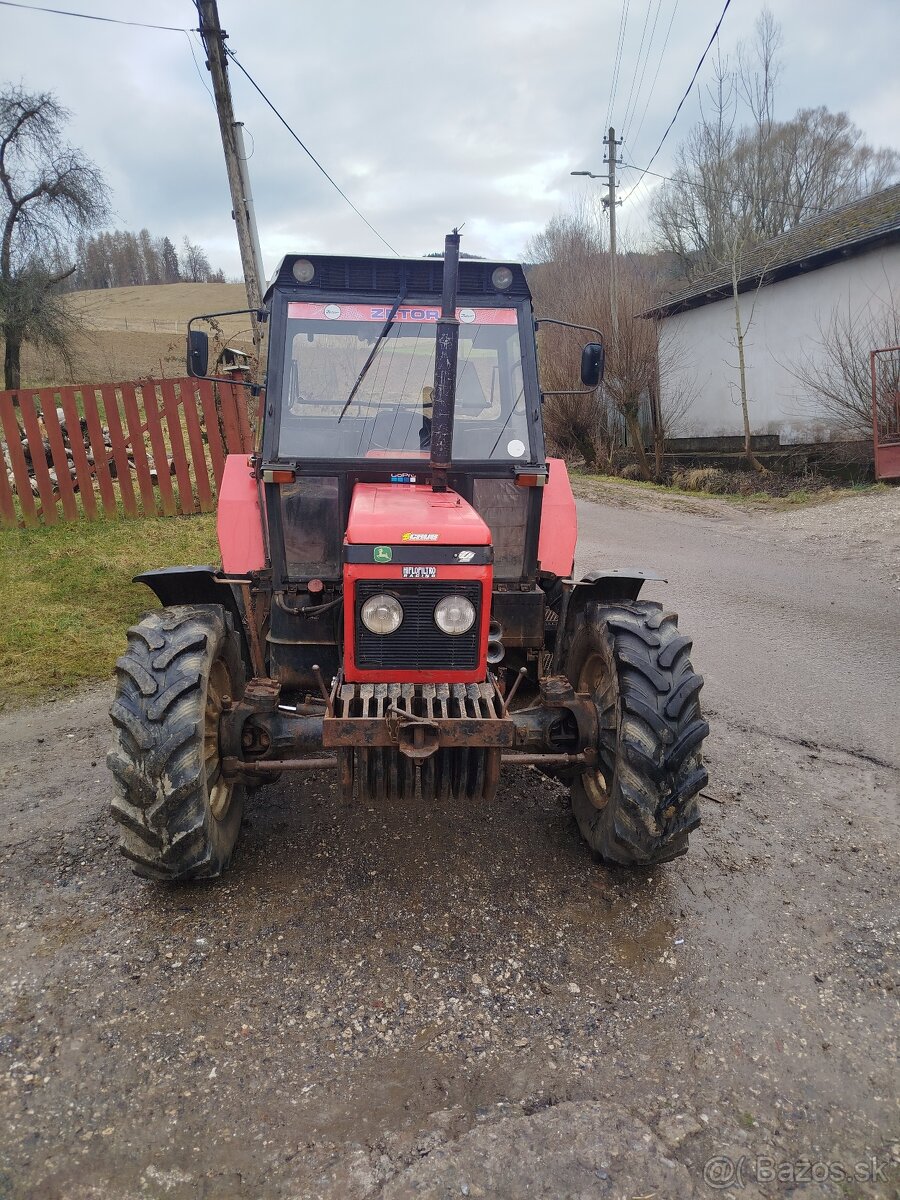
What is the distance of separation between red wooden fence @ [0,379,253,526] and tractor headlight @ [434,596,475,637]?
7957 mm

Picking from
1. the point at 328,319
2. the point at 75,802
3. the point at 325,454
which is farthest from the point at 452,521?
the point at 75,802

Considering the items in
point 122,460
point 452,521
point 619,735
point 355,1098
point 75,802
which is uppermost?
point 122,460

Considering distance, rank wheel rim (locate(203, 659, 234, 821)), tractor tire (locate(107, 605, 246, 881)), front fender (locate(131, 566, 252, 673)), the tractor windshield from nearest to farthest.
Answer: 1. tractor tire (locate(107, 605, 246, 881))
2. wheel rim (locate(203, 659, 234, 821))
3. front fender (locate(131, 566, 252, 673))
4. the tractor windshield

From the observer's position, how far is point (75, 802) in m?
4.12

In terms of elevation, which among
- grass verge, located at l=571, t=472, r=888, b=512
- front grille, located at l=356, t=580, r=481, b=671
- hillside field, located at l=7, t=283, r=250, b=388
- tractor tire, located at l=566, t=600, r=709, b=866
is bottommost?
tractor tire, located at l=566, t=600, r=709, b=866

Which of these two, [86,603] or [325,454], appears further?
[86,603]

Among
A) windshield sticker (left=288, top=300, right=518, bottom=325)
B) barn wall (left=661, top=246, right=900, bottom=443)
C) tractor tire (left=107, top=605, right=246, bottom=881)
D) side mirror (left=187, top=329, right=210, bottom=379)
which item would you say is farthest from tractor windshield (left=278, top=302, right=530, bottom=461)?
barn wall (left=661, top=246, right=900, bottom=443)

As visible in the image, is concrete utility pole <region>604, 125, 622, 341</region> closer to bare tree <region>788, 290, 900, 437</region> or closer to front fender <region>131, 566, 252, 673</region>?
bare tree <region>788, 290, 900, 437</region>

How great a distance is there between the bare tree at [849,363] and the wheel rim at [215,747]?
14.1m

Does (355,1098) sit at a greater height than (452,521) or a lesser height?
lesser

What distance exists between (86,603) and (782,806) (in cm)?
608

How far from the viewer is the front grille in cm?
302

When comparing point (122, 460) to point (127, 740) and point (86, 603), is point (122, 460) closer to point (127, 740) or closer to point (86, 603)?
point (86, 603)

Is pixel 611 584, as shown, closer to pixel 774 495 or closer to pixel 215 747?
pixel 215 747
